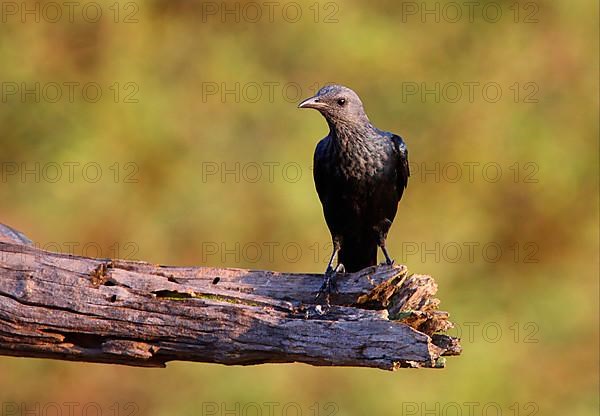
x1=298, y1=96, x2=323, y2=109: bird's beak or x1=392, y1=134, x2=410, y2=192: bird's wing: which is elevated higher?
x1=298, y1=96, x2=323, y2=109: bird's beak

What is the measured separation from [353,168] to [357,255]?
25.3 inches

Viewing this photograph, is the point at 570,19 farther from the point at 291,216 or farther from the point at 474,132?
the point at 291,216

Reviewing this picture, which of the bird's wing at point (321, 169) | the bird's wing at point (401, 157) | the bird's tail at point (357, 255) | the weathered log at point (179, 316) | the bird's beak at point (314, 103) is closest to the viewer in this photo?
the weathered log at point (179, 316)

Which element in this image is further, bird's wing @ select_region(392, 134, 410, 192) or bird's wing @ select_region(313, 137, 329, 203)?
bird's wing @ select_region(392, 134, 410, 192)

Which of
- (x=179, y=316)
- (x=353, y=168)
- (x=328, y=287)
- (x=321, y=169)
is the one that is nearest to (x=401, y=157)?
(x=353, y=168)

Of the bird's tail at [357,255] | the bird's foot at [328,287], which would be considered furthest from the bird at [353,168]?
the bird's foot at [328,287]

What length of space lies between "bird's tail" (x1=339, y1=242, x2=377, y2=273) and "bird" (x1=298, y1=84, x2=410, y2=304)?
0.11 meters

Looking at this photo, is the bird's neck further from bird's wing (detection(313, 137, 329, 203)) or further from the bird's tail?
the bird's tail

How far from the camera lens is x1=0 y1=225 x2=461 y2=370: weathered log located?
14.7ft

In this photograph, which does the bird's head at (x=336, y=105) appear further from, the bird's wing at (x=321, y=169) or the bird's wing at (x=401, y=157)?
the bird's wing at (x=401, y=157)

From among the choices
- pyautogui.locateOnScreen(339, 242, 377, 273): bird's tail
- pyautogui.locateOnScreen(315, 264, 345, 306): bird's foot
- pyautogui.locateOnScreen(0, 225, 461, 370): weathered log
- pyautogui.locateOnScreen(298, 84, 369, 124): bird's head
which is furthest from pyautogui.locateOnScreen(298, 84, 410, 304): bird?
pyautogui.locateOnScreen(0, 225, 461, 370): weathered log

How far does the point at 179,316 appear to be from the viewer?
182 inches

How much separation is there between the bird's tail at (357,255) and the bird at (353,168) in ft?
0.35

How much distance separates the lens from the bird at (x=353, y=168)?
5.82 meters
